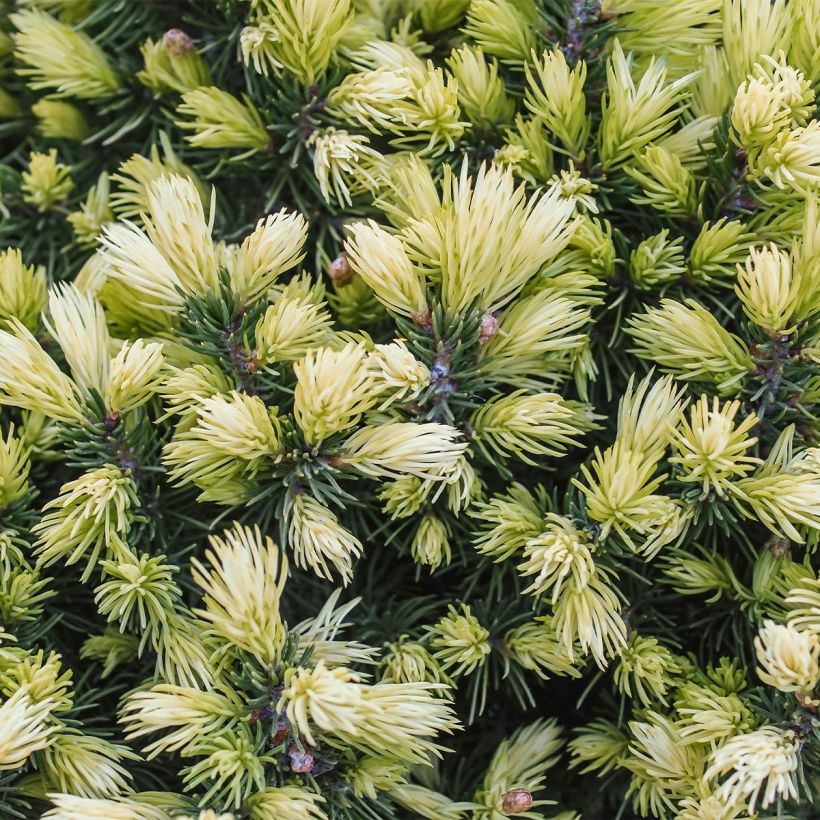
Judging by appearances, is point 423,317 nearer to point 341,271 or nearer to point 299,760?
point 341,271

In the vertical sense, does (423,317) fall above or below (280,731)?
above

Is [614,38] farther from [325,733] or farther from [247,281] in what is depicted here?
[325,733]

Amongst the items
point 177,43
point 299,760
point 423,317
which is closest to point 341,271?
point 423,317

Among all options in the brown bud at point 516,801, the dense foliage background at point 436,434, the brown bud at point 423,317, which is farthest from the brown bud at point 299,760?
the brown bud at point 423,317

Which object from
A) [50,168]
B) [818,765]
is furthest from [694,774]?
[50,168]

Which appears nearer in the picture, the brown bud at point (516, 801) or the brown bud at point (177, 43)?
the brown bud at point (516, 801)

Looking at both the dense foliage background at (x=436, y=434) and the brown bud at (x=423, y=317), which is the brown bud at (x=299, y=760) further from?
the brown bud at (x=423, y=317)

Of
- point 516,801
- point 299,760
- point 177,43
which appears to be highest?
point 177,43

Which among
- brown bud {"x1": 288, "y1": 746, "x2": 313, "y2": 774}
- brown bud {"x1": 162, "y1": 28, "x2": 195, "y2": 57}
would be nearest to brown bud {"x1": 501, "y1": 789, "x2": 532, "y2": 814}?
brown bud {"x1": 288, "y1": 746, "x2": 313, "y2": 774}
